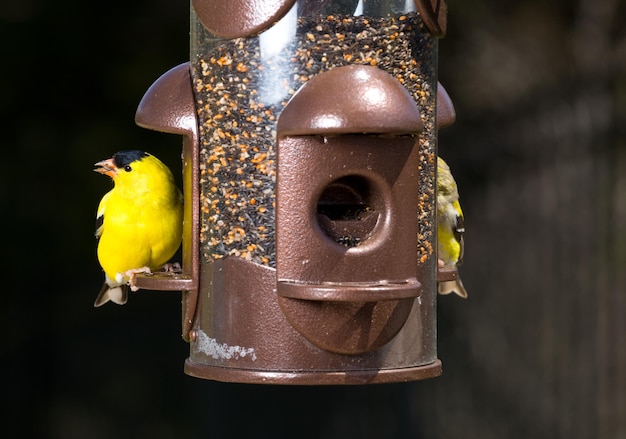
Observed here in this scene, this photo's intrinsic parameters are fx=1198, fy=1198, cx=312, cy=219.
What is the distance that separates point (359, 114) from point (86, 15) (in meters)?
4.61

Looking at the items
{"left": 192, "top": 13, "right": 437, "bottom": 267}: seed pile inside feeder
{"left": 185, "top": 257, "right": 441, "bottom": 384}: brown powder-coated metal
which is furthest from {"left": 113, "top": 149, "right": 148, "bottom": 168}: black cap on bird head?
{"left": 185, "top": 257, "right": 441, "bottom": 384}: brown powder-coated metal

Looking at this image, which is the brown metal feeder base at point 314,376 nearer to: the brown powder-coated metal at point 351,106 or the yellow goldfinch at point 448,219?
the brown powder-coated metal at point 351,106

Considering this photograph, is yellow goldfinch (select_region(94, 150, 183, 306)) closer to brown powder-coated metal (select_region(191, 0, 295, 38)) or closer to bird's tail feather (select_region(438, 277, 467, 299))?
brown powder-coated metal (select_region(191, 0, 295, 38))

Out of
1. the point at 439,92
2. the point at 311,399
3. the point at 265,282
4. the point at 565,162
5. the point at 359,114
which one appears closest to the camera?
the point at 359,114

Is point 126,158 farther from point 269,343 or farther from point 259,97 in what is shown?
point 269,343

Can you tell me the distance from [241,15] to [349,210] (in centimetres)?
63

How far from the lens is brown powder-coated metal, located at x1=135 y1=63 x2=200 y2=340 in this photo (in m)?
3.53

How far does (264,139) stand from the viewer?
133 inches

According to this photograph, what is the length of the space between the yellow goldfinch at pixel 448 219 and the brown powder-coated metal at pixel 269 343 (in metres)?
1.14

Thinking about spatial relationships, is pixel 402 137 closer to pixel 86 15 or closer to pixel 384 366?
pixel 384 366

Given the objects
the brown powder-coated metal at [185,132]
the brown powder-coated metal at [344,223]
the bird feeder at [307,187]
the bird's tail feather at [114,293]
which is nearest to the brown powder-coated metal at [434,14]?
the bird feeder at [307,187]

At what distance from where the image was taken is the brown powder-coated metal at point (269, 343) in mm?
3312

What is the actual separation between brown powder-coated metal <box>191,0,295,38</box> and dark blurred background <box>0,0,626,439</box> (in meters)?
3.47

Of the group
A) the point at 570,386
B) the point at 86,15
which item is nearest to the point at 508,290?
the point at 570,386
